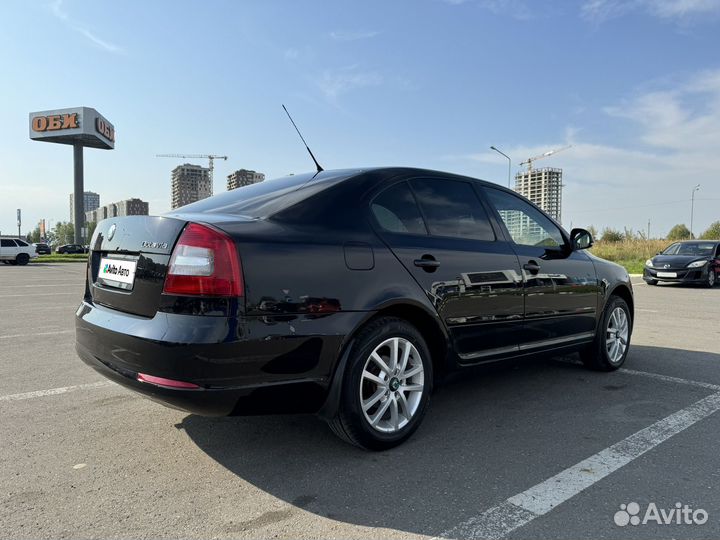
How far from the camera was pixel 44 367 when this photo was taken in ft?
15.9

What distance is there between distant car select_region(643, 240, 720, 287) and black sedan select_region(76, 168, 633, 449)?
518 inches

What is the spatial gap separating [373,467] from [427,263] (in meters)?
1.19

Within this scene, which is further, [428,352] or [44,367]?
[44,367]

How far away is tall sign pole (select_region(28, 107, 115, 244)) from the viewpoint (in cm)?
5683

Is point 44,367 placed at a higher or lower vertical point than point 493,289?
lower

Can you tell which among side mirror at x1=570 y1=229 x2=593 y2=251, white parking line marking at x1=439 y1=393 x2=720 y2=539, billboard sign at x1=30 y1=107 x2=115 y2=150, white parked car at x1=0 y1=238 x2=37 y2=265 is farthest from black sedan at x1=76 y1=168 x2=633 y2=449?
billboard sign at x1=30 y1=107 x2=115 y2=150

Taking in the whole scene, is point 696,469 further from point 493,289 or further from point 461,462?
point 493,289

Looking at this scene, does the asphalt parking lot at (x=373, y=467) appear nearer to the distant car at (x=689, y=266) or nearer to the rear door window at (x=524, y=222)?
the rear door window at (x=524, y=222)

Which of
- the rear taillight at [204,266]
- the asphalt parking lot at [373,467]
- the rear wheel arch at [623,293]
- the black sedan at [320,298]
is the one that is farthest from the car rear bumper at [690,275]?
the rear taillight at [204,266]

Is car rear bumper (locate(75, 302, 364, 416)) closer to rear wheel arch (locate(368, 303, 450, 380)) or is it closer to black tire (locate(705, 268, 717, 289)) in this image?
rear wheel arch (locate(368, 303, 450, 380))

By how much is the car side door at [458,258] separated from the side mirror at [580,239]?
0.96 meters

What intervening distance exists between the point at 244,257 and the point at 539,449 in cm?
196

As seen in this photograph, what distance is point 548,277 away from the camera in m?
4.10

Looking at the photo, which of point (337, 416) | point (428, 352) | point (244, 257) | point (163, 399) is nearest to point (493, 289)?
point (428, 352)
